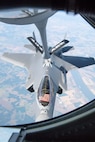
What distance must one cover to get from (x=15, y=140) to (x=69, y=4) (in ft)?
2.67

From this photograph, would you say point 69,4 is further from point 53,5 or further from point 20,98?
point 20,98

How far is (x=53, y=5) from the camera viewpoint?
1.22 feet

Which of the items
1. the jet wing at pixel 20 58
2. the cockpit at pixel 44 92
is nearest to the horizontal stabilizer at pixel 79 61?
the jet wing at pixel 20 58

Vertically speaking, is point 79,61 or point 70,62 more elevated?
point 70,62

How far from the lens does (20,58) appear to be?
11.2 metres

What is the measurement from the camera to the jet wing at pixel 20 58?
10.9 meters

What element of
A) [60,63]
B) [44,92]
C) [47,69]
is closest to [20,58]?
[60,63]

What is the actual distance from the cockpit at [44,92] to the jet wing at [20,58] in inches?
158

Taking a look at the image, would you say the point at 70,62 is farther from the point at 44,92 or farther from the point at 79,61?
the point at 44,92

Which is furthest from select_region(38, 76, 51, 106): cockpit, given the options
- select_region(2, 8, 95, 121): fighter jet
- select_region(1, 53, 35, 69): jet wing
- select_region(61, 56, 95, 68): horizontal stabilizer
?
select_region(1, 53, 35, 69): jet wing

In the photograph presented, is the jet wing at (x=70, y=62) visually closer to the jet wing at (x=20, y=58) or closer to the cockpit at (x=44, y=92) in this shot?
the jet wing at (x=20, y=58)

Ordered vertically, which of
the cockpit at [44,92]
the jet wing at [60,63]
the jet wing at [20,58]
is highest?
the cockpit at [44,92]

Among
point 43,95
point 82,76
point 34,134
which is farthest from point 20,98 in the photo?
point 34,134

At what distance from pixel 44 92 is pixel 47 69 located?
56.8 inches
